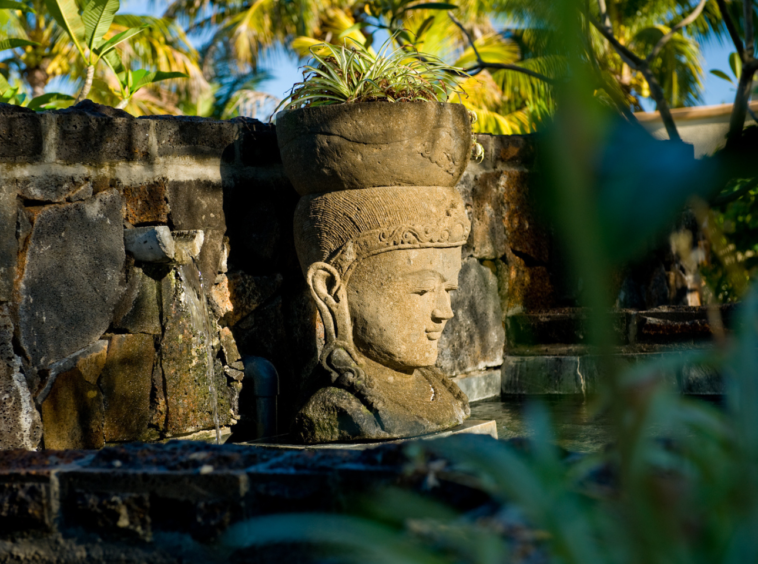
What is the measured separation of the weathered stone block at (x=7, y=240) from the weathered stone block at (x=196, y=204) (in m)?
0.55

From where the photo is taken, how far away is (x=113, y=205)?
273 centimetres

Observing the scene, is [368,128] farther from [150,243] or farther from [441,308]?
[150,243]

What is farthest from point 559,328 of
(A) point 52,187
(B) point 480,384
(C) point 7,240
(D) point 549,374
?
(C) point 7,240

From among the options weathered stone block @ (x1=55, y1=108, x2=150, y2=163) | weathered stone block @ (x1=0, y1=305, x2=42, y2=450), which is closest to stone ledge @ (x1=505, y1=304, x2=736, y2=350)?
weathered stone block @ (x1=55, y1=108, x2=150, y2=163)

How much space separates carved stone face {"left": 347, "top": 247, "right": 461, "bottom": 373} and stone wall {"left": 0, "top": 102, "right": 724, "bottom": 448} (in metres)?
0.37

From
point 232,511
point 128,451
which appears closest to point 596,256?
point 232,511

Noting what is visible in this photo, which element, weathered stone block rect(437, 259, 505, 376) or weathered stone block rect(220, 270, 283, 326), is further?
weathered stone block rect(437, 259, 505, 376)

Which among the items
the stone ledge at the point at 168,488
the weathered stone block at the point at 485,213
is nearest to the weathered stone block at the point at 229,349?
the stone ledge at the point at 168,488

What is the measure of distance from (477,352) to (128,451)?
2597 mm

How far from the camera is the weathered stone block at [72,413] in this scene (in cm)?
249

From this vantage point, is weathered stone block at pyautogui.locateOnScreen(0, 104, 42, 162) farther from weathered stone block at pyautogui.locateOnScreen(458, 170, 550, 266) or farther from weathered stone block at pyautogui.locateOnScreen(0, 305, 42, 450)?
weathered stone block at pyautogui.locateOnScreen(458, 170, 550, 266)

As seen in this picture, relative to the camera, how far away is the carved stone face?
8.86ft

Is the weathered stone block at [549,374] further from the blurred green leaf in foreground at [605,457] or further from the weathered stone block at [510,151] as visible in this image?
the blurred green leaf in foreground at [605,457]

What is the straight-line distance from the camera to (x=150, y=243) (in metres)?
2.67
